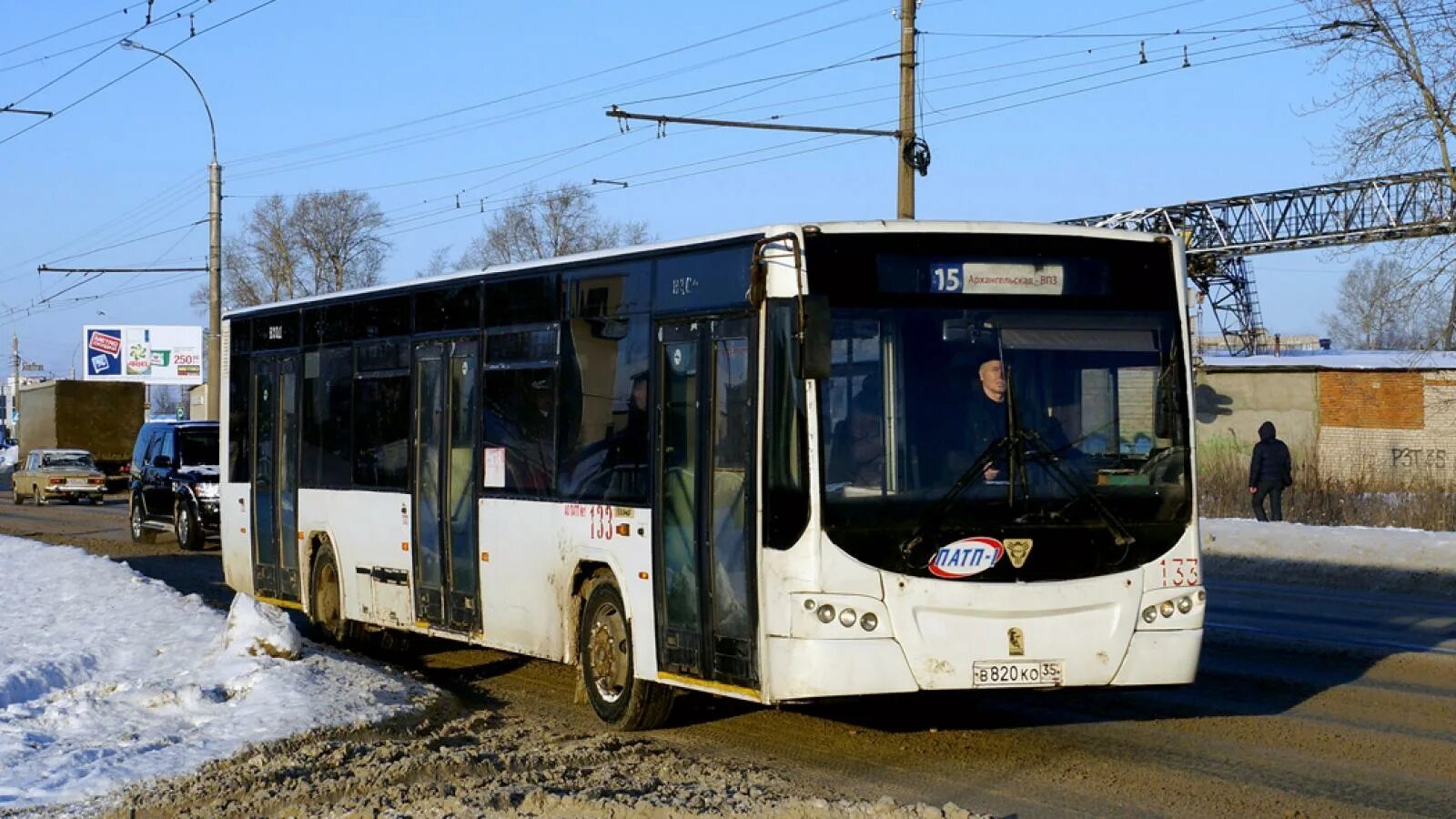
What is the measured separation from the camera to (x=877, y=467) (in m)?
9.11

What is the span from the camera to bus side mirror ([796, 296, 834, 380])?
8.80 metres

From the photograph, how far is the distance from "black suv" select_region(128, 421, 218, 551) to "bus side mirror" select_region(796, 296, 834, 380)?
21.7 meters

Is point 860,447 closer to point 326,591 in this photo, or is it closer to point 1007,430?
point 1007,430

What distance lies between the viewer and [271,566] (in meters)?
16.8

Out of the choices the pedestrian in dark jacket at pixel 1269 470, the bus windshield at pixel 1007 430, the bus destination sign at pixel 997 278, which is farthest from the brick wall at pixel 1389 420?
the bus destination sign at pixel 997 278

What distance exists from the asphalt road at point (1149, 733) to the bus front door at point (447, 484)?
0.66m

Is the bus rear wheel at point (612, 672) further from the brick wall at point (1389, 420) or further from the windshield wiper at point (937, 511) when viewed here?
the brick wall at point (1389, 420)

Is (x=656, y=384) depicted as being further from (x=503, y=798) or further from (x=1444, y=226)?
(x=1444, y=226)

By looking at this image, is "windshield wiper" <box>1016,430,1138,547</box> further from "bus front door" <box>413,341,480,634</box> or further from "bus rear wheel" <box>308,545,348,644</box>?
"bus rear wheel" <box>308,545,348,644</box>

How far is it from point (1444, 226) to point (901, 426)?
1066 inches

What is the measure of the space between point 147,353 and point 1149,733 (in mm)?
106380

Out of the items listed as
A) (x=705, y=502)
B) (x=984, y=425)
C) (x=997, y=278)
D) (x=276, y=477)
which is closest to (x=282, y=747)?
(x=705, y=502)

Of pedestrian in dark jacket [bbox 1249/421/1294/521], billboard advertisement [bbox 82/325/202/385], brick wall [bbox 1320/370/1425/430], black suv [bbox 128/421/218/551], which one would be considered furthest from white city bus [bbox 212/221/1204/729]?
billboard advertisement [bbox 82/325/202/385]

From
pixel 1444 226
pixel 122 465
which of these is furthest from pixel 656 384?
pixel 122 465
